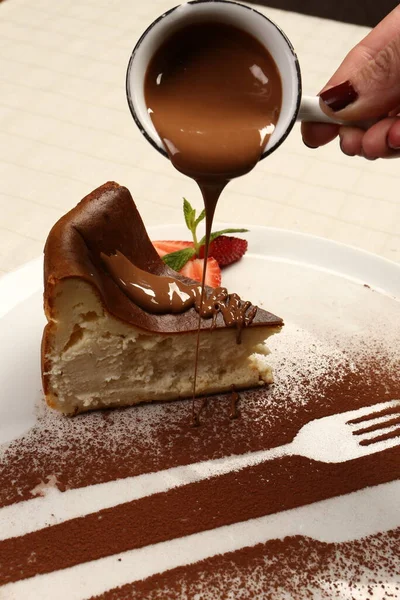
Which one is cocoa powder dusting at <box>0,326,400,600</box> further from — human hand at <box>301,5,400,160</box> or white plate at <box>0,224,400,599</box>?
human hand at <box>301,5,400,160</box>

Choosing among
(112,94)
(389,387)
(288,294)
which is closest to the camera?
(389,387)

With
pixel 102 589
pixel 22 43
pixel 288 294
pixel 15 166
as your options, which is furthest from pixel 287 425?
pixel 22 43

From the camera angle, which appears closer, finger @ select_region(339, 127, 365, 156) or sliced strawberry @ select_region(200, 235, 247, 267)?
finger @ select_region(339, 127, 365, 156)

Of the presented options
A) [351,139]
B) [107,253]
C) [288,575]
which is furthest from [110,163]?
[288,575]

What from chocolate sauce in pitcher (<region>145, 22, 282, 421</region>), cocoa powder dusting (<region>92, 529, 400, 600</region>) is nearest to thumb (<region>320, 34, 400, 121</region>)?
chocolate sauce in pitcher (<region>145, 22, 282, 421</region>)

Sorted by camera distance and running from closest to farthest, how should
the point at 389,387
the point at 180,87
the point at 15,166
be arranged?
the point at 180,87 < the point at 389,387 < the point at 15,166

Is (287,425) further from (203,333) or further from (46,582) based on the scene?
(46,582)

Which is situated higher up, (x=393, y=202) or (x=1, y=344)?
(x=393, y=202)
